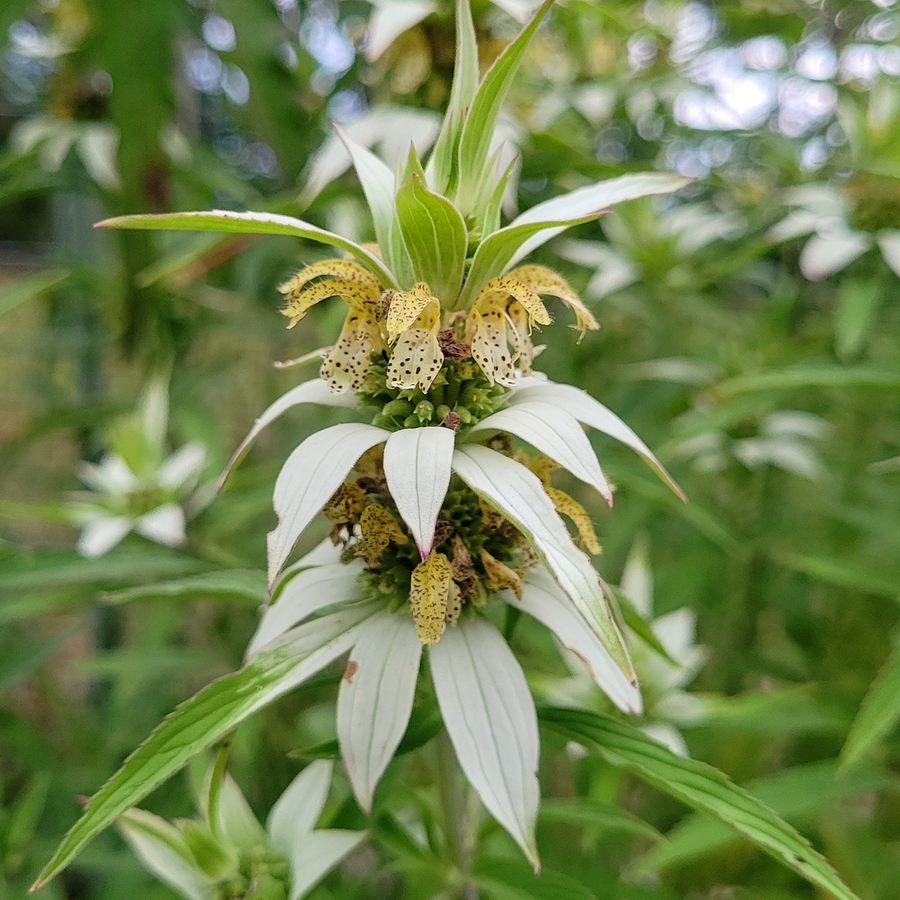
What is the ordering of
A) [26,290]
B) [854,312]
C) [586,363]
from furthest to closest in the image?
[586,363]
[26,290]
[854,312]

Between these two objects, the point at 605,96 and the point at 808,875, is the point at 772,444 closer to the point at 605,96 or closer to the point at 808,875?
the point at 605,96

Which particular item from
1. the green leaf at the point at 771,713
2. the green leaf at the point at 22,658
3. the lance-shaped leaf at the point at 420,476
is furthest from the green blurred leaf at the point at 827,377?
the green leaf at the point at 22,658

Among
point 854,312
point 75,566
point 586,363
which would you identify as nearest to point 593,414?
point 75,566

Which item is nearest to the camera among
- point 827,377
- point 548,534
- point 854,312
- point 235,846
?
point 548,534

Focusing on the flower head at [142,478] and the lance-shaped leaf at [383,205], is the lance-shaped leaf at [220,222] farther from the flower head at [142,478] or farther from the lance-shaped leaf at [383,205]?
the flower head at [142,478]

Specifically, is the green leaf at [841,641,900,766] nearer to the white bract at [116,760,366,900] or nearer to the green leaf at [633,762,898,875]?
the green leaf at [633,762,898,875]

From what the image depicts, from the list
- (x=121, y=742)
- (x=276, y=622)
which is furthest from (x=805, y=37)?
(x=121, y=742)

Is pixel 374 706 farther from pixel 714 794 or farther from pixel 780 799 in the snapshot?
pixel 780 799
